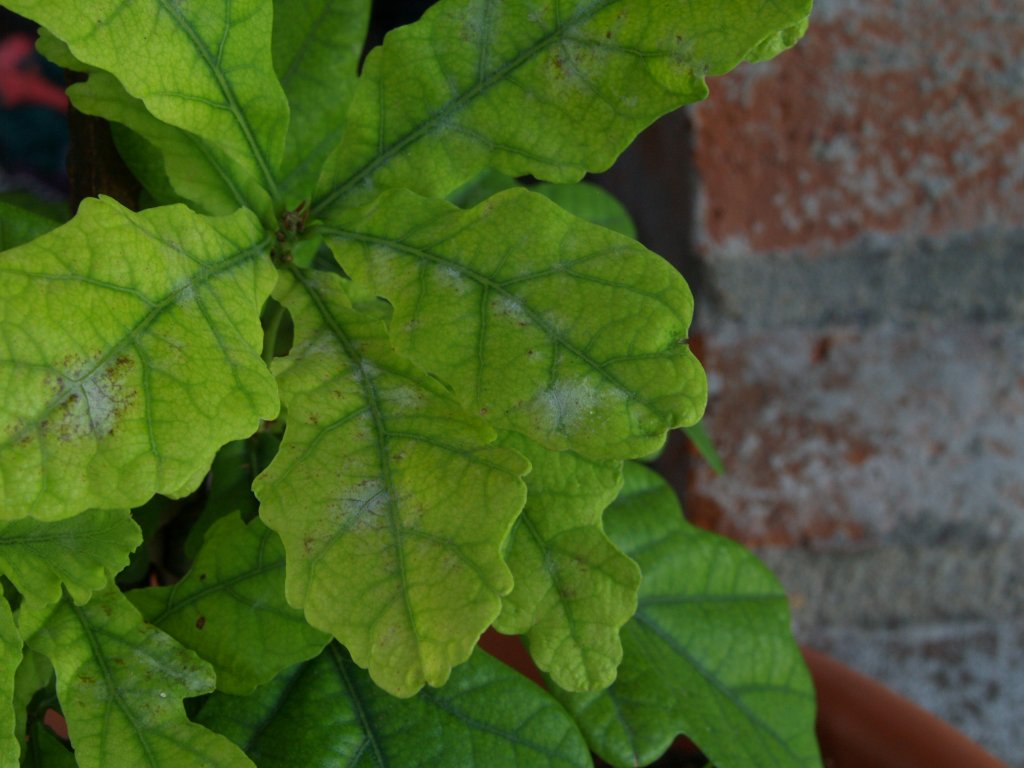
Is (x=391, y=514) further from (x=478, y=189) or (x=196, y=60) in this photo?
(x=478, y=189)

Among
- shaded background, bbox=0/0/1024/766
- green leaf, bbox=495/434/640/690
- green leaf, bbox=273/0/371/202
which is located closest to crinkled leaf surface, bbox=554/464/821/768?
green leaf, bbox=495/434/640/690

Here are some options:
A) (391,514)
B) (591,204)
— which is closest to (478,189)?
(591,204)

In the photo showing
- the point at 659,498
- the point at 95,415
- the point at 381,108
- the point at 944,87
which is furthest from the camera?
the point at 944,87

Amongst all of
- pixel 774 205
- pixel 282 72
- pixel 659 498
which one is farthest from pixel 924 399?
pixel 282 72

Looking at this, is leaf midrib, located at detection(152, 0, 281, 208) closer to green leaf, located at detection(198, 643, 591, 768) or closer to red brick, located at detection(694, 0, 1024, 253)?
green leaf, located at detection(198, 643, 591, 768)

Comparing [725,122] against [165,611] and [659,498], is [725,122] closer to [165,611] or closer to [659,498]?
[659,498]

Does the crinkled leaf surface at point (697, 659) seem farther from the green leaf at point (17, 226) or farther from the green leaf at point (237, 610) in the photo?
the green leaf at point (17, 226)
